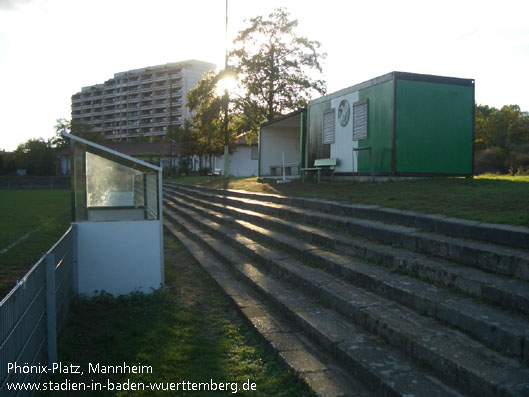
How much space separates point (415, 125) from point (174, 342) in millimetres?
9012

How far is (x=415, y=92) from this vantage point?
11195mm

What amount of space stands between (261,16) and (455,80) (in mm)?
20325

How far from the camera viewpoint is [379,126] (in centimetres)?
1157

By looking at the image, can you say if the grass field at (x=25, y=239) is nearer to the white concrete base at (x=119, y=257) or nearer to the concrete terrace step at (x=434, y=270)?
the white concrete base at (x=119, y=257)

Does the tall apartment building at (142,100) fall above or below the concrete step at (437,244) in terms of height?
above

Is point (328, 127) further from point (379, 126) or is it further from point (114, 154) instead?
point (114, 154)

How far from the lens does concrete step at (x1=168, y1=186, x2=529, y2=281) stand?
3.68m

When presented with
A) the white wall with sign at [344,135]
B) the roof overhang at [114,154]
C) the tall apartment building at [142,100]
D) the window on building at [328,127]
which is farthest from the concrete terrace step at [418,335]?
the tall apartment building at [142,100]

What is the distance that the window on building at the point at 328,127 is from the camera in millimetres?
13969

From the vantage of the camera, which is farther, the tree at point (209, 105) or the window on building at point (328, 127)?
the tree at point (209, 105)

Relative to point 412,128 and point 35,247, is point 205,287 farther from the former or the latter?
point 412,128

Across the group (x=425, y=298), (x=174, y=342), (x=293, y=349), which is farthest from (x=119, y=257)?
(x=425, y=298)

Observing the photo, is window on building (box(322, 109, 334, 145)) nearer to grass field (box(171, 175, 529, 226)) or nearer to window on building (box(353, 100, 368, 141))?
window on building (box(353, 100, 368, 141))

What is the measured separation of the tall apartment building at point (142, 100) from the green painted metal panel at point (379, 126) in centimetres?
7795
